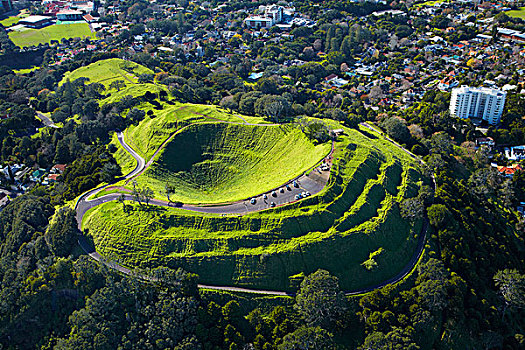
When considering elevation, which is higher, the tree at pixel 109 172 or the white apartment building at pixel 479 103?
the tree at pixel 109 172

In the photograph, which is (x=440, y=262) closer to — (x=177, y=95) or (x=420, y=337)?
(x=420, y=337)

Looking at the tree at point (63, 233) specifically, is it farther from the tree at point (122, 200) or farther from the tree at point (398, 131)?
the tree at point (398, 131)

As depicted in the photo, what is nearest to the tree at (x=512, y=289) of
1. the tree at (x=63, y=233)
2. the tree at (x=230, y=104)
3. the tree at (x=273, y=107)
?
the tree at (x=273, y=107)

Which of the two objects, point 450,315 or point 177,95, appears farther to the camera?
point 177,95

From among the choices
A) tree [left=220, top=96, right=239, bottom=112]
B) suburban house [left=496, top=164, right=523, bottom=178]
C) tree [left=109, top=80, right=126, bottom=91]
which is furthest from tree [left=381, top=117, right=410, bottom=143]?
tree [left=109, top=80, right=126, bottom=91]

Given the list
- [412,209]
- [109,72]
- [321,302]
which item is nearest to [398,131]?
[412,209]

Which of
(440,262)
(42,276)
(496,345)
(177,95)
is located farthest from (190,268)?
(177,95)

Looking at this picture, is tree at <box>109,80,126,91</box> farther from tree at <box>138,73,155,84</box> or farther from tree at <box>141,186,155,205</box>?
tree at <box>141,186,155,205</box>
